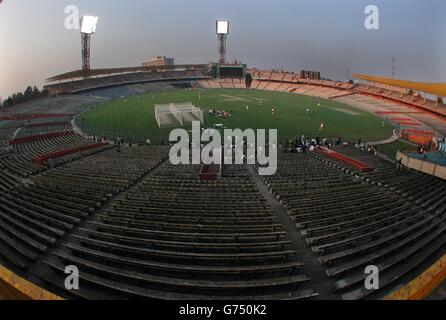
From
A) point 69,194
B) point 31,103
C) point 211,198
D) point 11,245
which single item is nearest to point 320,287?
point 211,198

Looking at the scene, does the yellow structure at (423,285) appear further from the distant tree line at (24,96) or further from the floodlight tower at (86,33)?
the floodlight tower at (86,33)

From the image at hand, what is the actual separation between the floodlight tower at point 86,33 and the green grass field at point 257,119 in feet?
86.9

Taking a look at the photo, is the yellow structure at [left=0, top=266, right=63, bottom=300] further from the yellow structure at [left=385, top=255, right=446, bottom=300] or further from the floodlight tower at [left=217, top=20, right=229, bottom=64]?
the floodlight tower at [left=217, top=20, right=229, bottom=64]

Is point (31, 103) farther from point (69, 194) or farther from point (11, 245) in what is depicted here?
point (11, 245)

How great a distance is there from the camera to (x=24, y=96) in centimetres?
7006

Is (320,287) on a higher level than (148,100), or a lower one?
lower

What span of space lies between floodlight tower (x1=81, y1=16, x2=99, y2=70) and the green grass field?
86.9ft

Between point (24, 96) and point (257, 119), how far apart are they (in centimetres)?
6036

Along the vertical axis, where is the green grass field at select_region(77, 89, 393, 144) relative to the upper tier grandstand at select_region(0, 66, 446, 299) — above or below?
above

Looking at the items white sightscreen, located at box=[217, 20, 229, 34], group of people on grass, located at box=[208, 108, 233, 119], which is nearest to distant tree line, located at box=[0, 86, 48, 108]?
group of people on grass, located at box=[208, 108, 233, 119]

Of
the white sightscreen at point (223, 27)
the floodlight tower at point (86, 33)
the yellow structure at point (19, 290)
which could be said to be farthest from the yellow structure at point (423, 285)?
the white sightscreen at point (223, 27)

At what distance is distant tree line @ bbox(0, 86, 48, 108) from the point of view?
66.5 m

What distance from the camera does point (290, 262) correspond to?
8836mm

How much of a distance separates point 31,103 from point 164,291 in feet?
244
